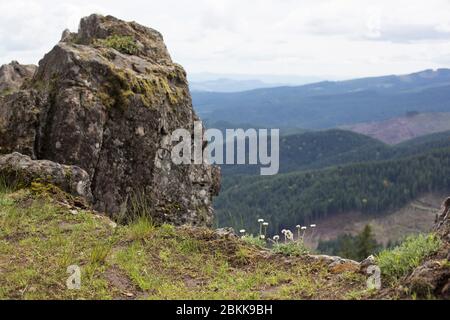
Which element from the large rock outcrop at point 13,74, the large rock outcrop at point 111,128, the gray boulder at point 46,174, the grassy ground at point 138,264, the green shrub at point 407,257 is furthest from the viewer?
the large rock outcrop at point 13,74

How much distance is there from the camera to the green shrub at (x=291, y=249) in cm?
1013

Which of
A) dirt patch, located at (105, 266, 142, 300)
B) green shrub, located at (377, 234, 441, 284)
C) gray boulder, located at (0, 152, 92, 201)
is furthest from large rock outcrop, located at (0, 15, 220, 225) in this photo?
green shrub, located at (377, 234, 441, 284)

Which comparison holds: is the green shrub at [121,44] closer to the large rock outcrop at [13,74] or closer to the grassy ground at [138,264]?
the large rock outcrop at [13,74]

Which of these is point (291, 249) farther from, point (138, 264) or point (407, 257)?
point (138, 264)

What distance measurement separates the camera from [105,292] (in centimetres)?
795

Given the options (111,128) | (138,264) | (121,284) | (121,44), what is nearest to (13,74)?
(121,44)

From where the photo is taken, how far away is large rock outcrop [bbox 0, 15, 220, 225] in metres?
14.8

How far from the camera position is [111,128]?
50.6 ft

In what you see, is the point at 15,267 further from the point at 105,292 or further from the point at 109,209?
the point at 109,209

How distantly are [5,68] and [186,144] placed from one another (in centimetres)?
1251

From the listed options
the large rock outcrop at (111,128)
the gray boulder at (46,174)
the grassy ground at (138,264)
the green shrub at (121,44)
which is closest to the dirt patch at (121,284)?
the grassy ground at (138,264)

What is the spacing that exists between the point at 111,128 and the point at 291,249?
7.58m

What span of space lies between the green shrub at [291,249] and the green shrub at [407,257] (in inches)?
77.4

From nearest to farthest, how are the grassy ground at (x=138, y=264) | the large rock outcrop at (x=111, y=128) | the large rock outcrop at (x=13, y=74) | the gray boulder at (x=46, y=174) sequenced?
1. the grassy ground at (x=138, y=264)
2. the gray boulder at (x=46, y=174)
3. the large rock outcrop at (x=111, y=128)
4. the large rock outcrop at (x=13, y=74)
